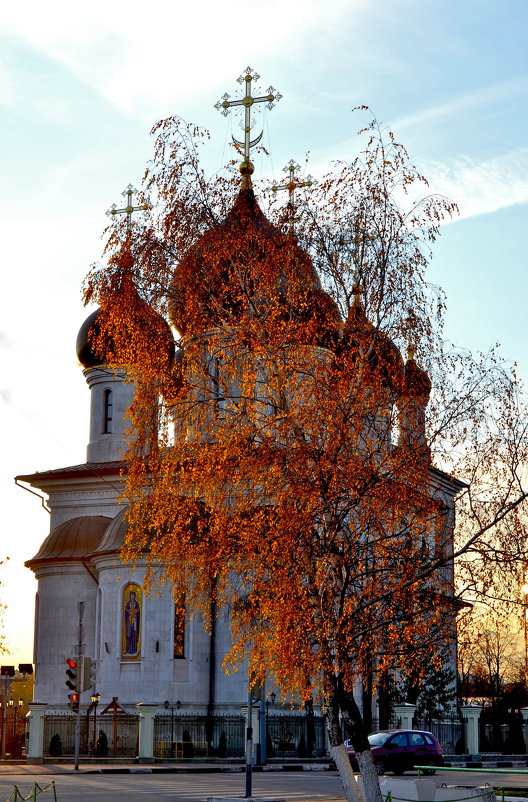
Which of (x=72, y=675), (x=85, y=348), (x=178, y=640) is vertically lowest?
(x=72, y=675)

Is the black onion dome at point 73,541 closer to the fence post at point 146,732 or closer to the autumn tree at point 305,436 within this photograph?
the fence post at point 146,732

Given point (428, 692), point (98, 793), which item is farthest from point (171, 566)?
point (428, 692)

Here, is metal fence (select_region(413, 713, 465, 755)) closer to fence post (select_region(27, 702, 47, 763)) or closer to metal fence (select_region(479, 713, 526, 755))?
metal fence (select_region(479, 713, 526, 755))

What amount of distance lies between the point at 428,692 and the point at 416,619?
2658 cm

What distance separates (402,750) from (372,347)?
622 inches

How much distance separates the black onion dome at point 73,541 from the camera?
43656mm

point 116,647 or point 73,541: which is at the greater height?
point 73,541

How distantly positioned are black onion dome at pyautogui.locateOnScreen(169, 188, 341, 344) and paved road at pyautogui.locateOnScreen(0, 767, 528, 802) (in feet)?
28.4

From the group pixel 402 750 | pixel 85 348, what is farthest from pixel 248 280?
pixel 85 348

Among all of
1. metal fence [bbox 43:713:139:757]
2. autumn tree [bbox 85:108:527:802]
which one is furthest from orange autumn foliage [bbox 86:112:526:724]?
metal fence [bbox 43:713:139:757]

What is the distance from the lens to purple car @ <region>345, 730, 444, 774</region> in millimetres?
30500

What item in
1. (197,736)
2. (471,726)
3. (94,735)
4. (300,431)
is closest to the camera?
(300,431)

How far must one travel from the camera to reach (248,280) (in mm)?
19078

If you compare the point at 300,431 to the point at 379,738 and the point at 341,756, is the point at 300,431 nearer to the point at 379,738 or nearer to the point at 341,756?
the point at 341,756
